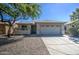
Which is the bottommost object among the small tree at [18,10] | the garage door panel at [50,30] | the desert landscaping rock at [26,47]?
the desert landscaping rock at [26,47]

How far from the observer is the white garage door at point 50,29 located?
488 cm

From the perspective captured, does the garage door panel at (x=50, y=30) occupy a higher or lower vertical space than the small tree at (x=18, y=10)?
lower

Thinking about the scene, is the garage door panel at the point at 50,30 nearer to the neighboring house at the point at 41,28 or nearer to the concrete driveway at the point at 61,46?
the neighboring house at the point at 41,28

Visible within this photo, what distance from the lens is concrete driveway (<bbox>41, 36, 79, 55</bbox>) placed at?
4342 mm

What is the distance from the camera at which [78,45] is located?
454 centimetres

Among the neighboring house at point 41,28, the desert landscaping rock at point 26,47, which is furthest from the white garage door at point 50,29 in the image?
the desert landscaping rock at point 26,47

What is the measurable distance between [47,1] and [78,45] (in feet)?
5.27

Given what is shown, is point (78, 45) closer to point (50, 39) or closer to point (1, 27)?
point (50, 39)

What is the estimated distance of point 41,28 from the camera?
5066 mm

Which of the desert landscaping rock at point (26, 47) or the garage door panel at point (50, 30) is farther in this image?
the garage door panel at point (50, 30)

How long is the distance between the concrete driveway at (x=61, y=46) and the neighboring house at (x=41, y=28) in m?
0.24

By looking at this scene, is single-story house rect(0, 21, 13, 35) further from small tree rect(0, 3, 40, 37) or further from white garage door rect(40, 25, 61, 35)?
white garage door rect(40, 25, 61, 35)

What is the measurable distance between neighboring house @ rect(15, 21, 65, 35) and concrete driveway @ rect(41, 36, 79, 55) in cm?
24

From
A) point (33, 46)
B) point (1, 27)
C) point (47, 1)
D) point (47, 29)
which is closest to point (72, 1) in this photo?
point (47, 1)
